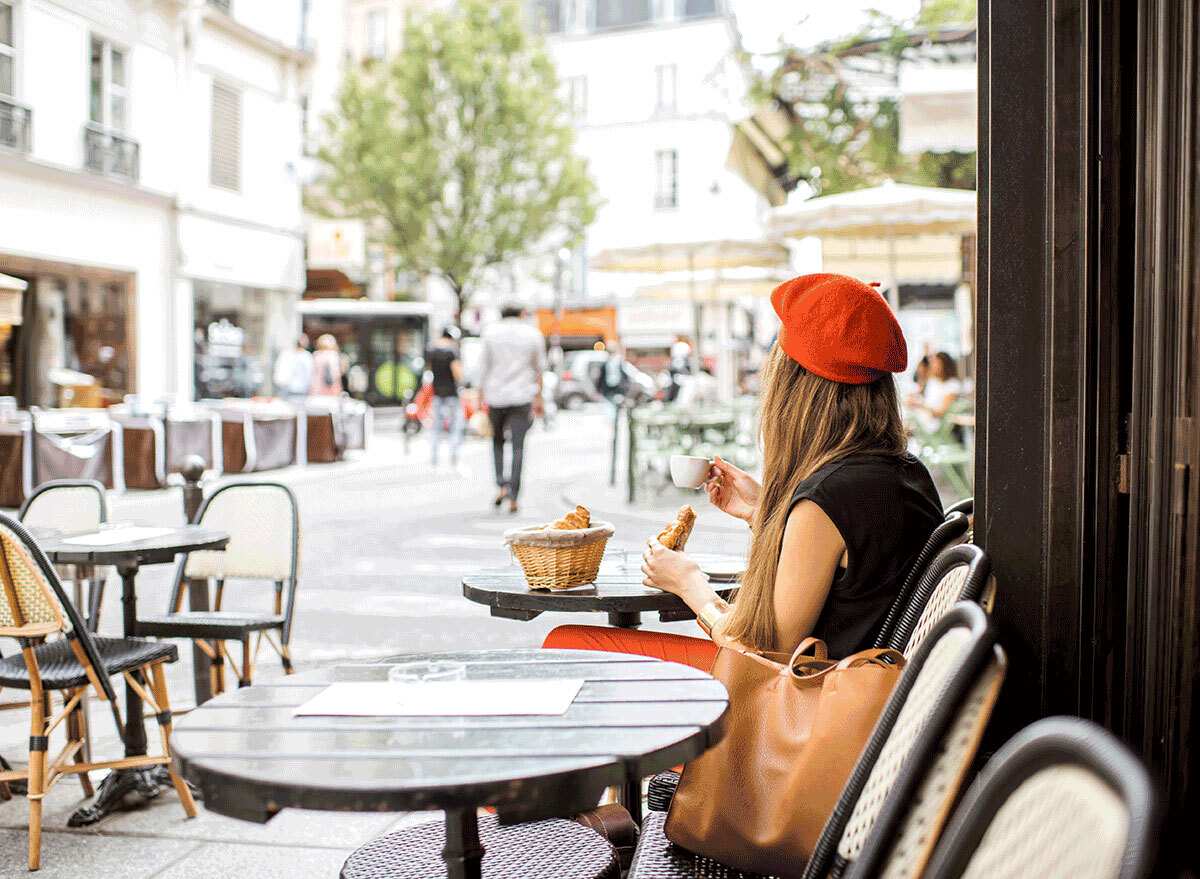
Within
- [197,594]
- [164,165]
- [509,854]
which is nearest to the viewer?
[509,854]

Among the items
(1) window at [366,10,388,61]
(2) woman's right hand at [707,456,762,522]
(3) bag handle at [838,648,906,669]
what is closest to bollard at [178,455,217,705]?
(2) woman's right hand at [707,456,762,522]

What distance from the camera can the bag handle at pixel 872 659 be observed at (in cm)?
203

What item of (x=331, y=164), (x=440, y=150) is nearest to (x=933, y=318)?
(x=440, y=150)

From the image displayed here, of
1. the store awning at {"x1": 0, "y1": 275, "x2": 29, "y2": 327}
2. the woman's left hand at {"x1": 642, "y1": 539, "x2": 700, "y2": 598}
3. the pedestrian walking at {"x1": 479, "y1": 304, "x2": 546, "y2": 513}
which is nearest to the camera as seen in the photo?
the woman's left hand at {"x1": 642, "y1": 539, "x2": 700, "y2": 598}

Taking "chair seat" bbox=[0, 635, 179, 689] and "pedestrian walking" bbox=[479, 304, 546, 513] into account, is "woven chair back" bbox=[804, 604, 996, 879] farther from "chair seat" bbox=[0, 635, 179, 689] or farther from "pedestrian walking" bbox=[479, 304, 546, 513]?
"pedestrian walking" bbox=[479, 304, 546, 513]

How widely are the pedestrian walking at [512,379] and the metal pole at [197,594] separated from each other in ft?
20.4

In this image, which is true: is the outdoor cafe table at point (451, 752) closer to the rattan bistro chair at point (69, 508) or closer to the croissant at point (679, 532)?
the croissant at point (679, 532)

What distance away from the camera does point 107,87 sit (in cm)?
1923

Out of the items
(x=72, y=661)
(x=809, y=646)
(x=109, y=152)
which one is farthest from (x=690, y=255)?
(x=109, y=152)

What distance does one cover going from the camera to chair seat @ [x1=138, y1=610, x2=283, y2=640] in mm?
4457

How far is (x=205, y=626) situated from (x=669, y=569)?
2.33 meters

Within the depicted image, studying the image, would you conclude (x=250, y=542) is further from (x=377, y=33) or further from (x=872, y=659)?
(x=377, y=33)

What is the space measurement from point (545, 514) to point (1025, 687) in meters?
9.75

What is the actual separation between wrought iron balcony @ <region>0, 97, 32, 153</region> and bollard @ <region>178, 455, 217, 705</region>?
45.4ft
